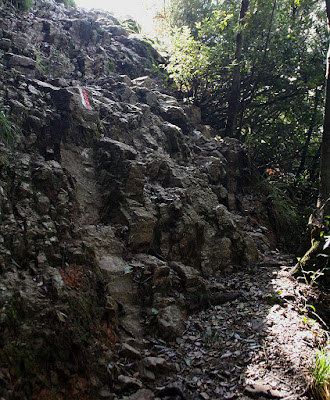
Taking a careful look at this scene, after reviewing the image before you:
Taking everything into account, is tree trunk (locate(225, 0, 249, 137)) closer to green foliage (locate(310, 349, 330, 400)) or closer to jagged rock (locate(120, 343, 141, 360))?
green foliage (locate(310, 349, 330, 400))

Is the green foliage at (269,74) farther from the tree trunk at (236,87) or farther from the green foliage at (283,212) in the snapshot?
the green foliage at (283,212)

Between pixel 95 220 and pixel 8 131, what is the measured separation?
1.79 metres

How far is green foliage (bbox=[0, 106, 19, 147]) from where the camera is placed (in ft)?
12.8

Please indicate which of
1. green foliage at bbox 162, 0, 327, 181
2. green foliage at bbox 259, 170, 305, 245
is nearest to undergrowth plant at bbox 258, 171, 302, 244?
green foliage at bbox 259, 170, 305, 245

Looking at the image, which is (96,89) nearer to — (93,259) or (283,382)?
(93,259)

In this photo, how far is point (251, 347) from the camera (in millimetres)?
3467

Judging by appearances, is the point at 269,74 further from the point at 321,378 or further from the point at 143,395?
the point at 143,395

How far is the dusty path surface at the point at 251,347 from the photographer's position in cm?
294

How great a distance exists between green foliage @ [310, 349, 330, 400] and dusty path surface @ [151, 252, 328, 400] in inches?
4.0

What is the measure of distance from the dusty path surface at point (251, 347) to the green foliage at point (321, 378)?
0.33 feet

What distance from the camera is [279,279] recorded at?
193 inches

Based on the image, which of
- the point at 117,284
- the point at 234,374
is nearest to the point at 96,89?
the point at 117,284

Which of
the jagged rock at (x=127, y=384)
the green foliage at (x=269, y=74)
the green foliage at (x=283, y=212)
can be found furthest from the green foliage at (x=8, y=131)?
the green foliage at (x=269, y=74)

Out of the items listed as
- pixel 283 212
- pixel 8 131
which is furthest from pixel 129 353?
pixel 283 212
